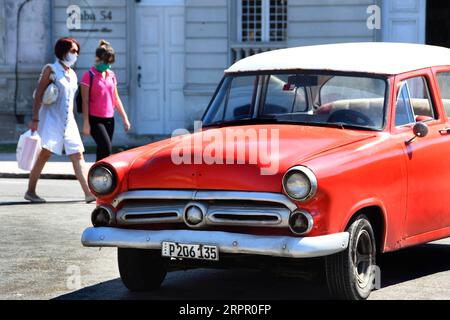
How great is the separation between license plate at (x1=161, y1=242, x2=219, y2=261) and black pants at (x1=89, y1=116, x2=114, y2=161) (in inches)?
261

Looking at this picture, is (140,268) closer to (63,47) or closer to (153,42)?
(63,47)

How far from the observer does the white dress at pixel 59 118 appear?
14.0 metres

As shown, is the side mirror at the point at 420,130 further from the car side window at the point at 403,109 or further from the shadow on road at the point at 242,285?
the shadow on road at the point at 242,285

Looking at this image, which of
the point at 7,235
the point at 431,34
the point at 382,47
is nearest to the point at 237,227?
the point at 382,47

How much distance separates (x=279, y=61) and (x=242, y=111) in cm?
52

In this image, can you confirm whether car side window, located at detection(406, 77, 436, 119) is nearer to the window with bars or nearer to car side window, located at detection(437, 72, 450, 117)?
car side window, located at detection(437, 72, 450, 117)

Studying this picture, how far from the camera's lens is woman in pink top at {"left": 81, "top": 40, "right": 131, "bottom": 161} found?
47.8ft

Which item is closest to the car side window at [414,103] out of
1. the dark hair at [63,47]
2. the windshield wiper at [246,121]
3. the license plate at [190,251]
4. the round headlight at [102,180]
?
the windshield wiper at [246,121]

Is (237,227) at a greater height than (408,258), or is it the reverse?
(237,227)

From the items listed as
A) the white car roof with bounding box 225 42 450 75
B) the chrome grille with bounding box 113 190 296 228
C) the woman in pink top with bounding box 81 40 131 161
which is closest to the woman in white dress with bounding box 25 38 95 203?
the woman in pink top with bounding box 81 40 131 161

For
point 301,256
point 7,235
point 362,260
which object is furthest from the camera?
point 7,235

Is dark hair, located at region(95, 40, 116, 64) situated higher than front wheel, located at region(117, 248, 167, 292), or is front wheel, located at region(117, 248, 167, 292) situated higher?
dark hair, located at region(95, 40, 116, 64)

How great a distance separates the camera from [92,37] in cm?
2433

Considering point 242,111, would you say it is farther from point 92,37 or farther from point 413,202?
point 92,37
